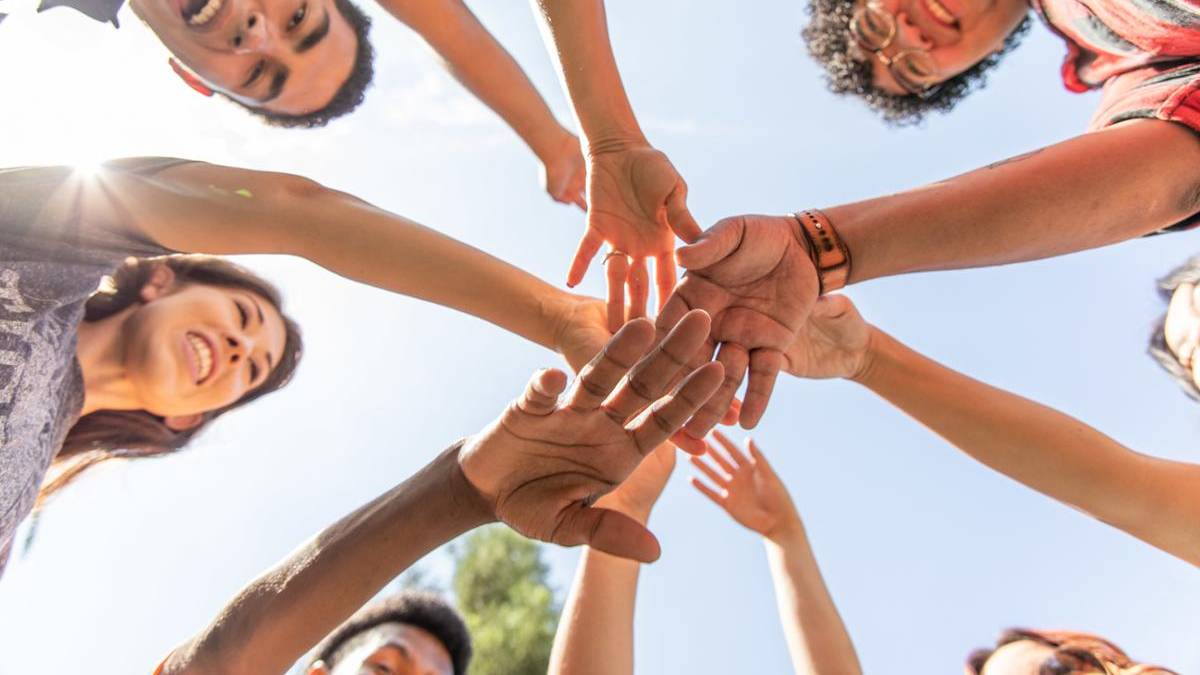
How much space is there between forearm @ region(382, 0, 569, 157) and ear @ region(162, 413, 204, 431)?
1906 millimetres

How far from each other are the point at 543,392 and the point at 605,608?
1462 millimetres

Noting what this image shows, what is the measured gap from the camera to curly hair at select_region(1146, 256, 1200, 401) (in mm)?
3643

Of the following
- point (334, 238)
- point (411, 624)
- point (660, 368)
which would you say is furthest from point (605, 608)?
point (334, 238)

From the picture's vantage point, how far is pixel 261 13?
3604 millimetres

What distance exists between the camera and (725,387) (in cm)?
236

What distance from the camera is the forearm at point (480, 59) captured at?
3.59 meters

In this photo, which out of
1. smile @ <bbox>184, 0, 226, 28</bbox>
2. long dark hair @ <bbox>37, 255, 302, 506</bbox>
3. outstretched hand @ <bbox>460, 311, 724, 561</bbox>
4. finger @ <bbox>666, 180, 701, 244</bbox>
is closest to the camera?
outstretched hand @ <bbox>460, 311, 724, 561</bbox>

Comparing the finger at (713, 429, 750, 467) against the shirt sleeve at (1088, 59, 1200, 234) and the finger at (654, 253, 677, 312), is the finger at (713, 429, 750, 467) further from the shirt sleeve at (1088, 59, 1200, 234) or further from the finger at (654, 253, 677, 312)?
the shirt sleeve at (1088, 59, 1200, 234)

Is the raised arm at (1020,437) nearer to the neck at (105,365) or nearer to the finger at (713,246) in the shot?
the finger at (713,246)

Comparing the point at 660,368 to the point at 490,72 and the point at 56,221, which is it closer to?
the point at 56,221

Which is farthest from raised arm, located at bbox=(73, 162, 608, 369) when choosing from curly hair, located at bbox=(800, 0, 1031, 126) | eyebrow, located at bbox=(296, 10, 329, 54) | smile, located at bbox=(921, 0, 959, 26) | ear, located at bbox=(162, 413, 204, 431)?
curly hair, located at bbox=(800, 0, 1031, 126)

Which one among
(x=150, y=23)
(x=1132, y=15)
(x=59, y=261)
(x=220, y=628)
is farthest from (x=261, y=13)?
(x=1132, y=15)

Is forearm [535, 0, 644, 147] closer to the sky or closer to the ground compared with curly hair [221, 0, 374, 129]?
closer to the ground

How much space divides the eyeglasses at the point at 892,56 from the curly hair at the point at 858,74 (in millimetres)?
101
